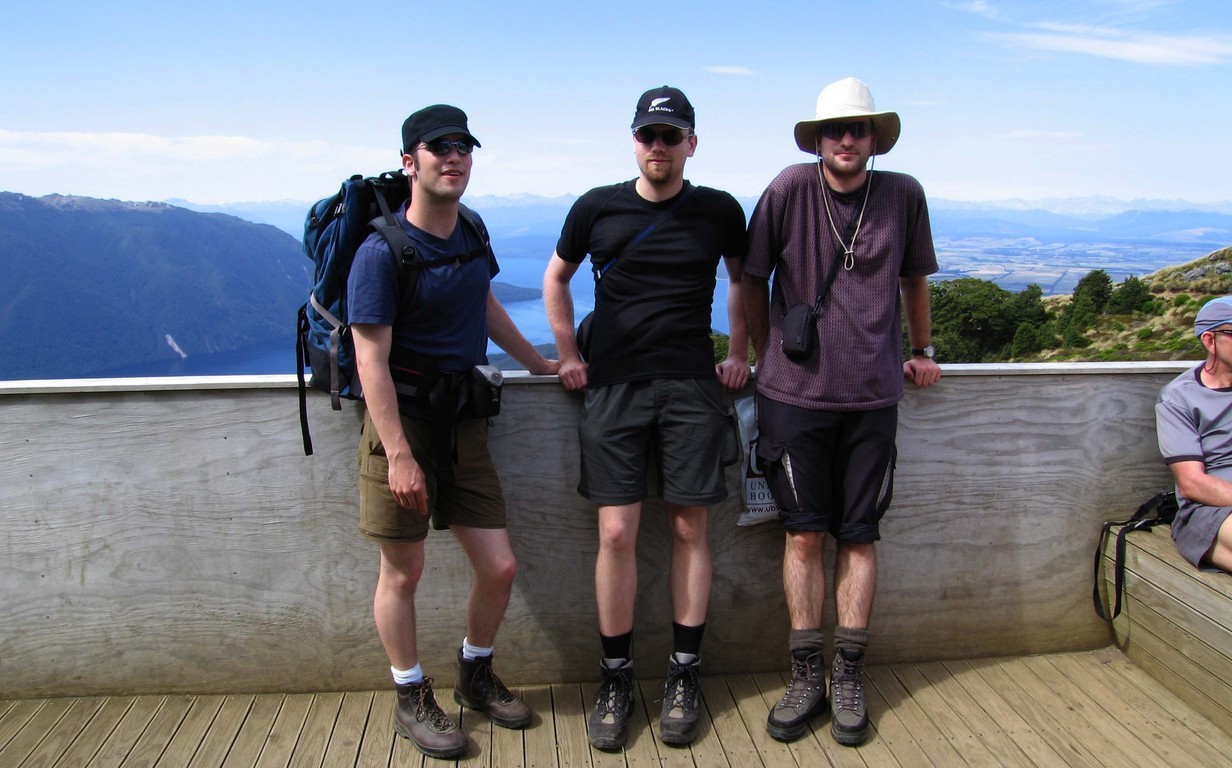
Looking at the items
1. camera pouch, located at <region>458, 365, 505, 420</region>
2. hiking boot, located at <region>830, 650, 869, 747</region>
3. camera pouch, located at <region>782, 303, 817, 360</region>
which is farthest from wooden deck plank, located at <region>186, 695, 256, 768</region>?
camera pouch, located at <region>782, 303, 817, 360</region>

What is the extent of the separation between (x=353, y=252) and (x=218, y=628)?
4.92 ft

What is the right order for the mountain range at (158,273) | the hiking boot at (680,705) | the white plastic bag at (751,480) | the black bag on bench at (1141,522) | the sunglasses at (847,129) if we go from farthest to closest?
the mountain range at (158,273)
the black bag on bench at (1141,522)
the white plastic bag at (751,480)
the hiking boot at (680,705)
the sunglasses at (847,129)

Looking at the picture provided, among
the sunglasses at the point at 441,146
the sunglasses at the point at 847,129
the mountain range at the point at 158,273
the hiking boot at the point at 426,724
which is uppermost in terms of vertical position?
the sunglasses at the point at 847,129

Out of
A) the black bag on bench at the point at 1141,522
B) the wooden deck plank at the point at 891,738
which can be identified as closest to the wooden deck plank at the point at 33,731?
the wooden deck plank at the point at 891,738

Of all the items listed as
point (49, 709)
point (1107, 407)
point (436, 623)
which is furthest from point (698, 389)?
point (49, 709)

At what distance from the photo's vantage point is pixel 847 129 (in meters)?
→ 2.67

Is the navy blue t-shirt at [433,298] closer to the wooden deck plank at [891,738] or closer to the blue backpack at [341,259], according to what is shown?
the blue backpack at [341,259]

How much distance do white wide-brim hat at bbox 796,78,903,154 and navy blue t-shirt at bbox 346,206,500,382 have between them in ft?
3.59

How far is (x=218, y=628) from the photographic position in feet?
10.0

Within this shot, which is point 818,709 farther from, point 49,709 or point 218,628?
point 49,709

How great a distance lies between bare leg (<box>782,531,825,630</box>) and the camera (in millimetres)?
2936

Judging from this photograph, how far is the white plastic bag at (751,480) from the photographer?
3059 millimetres

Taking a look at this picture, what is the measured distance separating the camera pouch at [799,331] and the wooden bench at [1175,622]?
5.13ft

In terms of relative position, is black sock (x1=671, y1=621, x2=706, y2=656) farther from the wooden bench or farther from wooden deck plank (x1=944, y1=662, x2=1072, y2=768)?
the wooden bench
